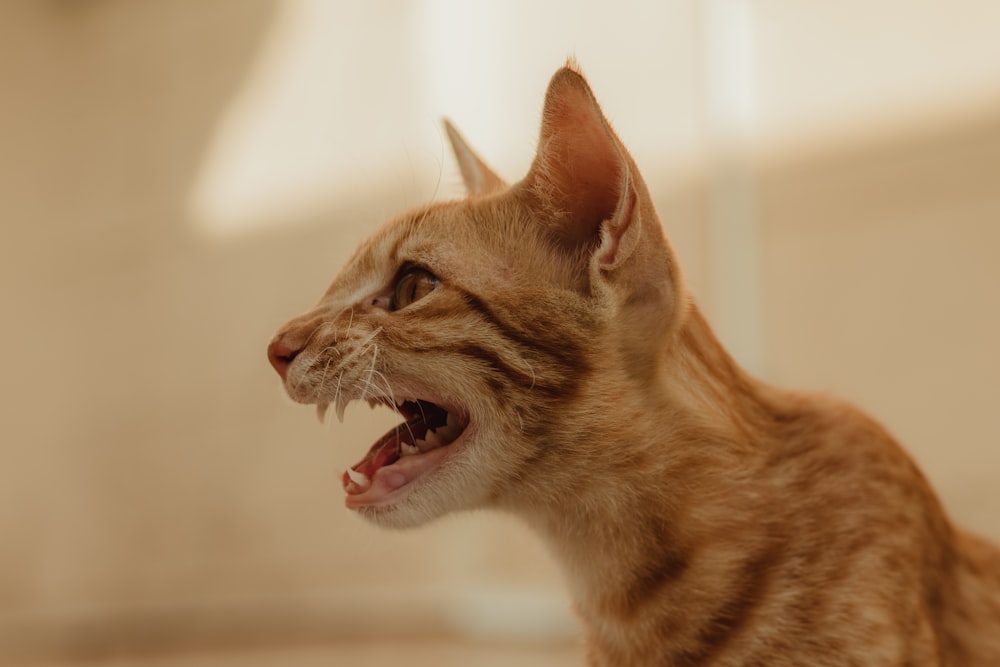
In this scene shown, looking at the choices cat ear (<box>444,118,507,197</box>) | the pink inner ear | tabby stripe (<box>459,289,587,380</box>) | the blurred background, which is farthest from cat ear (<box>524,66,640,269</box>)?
the blurred background

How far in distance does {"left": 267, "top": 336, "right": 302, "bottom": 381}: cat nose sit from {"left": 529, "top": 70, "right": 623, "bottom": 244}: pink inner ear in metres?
0.35

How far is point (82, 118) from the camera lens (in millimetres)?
3420

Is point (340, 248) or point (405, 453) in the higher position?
point (340, 248)

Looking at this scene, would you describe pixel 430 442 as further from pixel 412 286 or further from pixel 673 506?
pixel 673 506

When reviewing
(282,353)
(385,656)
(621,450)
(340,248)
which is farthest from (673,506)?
(340,248)

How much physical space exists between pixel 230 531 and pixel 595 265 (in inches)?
89.9

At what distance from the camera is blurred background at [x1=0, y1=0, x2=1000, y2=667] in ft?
6.86

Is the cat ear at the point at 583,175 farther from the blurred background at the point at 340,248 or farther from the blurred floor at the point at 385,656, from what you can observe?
the blurred floor at the point at 385,656

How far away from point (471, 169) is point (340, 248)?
1441 mm

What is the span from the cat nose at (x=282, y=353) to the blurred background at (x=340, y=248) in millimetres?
550

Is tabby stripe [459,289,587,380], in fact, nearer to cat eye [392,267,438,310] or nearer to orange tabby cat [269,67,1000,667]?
orange tabby cat [269,67,1000,667]

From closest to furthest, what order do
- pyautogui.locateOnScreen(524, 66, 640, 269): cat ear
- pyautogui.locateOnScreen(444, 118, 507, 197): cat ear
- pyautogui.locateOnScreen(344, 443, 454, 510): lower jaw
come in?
pyautogui.locateOnScreen(524, 66, 640, 269): cat ear, pyautogui.locateOnScreen(344, 443, 454, 510): lower jaw, pyautogui.locateOnScreen(444, 118, 507, 197): cat ear

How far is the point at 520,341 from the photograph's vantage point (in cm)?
110

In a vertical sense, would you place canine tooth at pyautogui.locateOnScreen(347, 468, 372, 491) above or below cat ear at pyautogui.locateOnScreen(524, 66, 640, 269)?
below
